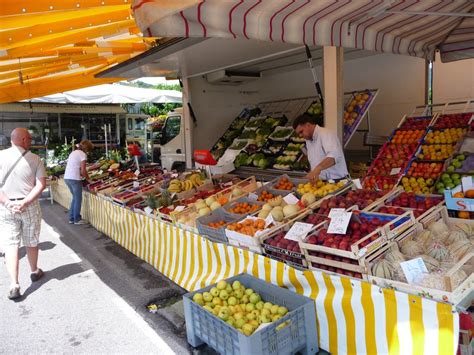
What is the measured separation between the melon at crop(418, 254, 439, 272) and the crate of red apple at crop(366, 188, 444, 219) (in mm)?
663

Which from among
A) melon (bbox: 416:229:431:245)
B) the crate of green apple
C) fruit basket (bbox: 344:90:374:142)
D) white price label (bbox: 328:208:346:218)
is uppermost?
fruit basket (bbox: 344:90:374:142)

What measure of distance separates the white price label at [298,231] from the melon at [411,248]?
2.40ft

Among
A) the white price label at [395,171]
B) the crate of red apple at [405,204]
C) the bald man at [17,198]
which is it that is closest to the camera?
the crate of red apple at [405,204]

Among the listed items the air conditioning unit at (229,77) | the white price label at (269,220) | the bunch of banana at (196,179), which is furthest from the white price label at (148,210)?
the air conditioning unit at (229,77)

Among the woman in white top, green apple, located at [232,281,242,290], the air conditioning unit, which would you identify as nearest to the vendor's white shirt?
green apple, located at [232,281,242,290]

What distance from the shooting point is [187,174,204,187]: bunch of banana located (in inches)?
245

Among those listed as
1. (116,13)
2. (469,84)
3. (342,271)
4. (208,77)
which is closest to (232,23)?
(342,271)

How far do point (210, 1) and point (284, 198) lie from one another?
2332 millimetres

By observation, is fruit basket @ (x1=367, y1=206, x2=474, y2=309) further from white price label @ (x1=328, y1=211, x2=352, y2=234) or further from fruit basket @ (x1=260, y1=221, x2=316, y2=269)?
fruit basket @ (x1=260, y1=221, x2=316, y2=269)

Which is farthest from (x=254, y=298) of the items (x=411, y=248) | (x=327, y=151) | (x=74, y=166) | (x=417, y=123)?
(x=74, y=166)

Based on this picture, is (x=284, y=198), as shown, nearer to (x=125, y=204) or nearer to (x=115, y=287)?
(x=115, y=287)

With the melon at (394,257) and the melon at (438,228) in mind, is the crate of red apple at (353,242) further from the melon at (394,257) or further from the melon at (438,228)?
the melon at (438,228)

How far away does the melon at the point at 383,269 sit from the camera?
249cm

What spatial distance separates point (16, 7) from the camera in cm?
342
